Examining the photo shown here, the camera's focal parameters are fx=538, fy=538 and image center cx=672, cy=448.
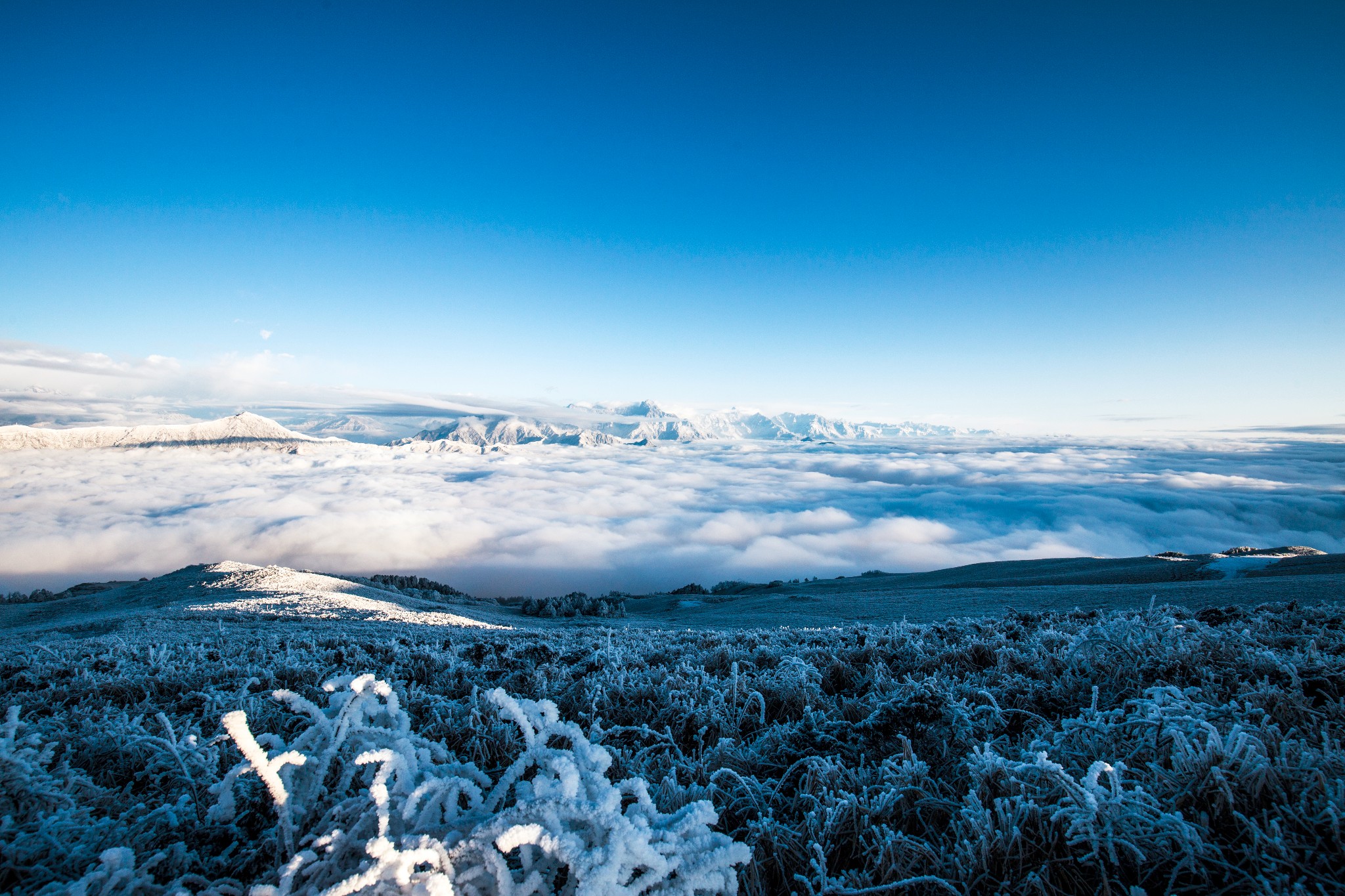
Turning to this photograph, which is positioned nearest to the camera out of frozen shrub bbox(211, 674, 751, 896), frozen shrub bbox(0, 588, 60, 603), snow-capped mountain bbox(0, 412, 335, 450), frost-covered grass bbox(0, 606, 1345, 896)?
frozen shrub bbox(211, 674, 751, 896)

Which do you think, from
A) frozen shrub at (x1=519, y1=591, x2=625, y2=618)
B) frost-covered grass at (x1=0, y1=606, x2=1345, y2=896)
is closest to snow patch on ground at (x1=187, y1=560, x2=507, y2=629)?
frozen shrub at (x1=519, y1=591, x2=625, y2=618)

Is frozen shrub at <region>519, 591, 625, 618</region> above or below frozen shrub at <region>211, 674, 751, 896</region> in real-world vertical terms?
below

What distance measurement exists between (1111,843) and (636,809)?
4.43ft

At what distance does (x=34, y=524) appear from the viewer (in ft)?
366

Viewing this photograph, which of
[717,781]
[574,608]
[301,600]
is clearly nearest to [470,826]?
[717,781]

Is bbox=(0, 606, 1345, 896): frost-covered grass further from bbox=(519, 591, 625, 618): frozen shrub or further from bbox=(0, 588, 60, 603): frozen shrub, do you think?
bbox=(0, 588, 60, 603): frozen shrub

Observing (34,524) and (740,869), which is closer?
(740,869)

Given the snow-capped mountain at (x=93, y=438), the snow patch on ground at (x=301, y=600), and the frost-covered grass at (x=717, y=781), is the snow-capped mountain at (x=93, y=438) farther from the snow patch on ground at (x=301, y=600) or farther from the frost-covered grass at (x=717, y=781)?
the frost-covered grass at (x=717, y=781)

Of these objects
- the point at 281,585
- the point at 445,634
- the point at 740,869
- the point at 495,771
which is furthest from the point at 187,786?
the point at 281,585

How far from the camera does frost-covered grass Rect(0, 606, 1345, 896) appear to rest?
4.37 ft

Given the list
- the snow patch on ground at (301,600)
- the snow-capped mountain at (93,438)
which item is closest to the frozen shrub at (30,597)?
the snow patch on ground at (301,600)

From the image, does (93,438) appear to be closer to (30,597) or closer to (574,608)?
(30,597)

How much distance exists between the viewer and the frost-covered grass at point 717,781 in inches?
52.5

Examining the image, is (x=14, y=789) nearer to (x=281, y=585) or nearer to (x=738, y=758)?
(x=738, y=758)
